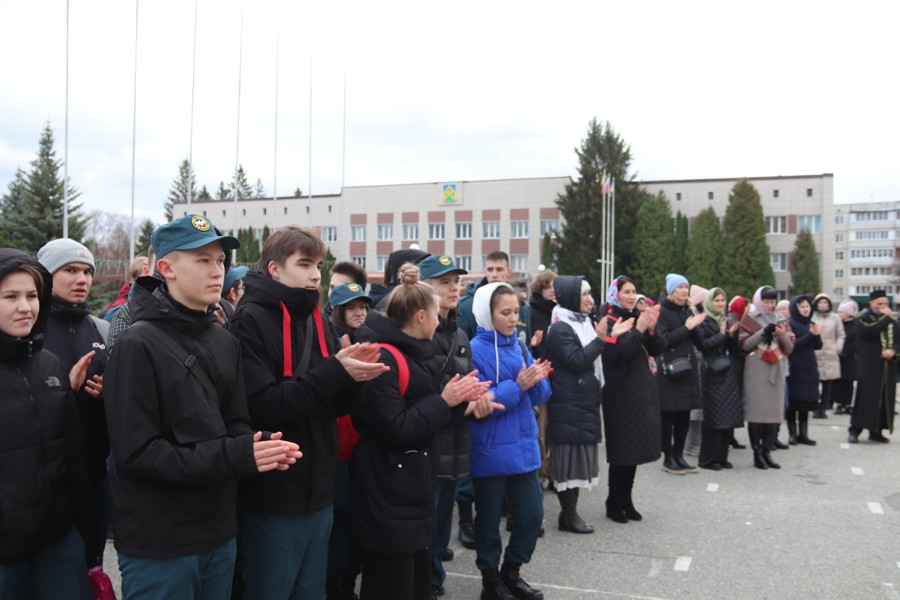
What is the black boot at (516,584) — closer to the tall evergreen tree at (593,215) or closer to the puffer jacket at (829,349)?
the puffer jacket at (829,349)

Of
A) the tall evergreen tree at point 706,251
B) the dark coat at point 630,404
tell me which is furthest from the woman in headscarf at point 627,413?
the tall evergreen tree at point 706,251

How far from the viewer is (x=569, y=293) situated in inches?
234

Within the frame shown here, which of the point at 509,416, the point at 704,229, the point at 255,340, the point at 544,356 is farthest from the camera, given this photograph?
the point at 704,229

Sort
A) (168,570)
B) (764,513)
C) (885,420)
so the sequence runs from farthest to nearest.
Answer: (885,420) → (764,513) → (168,570)

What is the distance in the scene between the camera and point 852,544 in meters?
5.61

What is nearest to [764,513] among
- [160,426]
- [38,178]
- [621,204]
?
[160,426]

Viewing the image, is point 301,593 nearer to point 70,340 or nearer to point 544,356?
point 70,340

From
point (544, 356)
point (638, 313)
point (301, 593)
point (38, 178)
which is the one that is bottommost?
point (301, 593)

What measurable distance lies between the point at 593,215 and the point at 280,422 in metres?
53.3

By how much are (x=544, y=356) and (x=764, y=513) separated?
2562mm

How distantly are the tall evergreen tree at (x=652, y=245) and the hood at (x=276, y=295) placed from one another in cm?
5306

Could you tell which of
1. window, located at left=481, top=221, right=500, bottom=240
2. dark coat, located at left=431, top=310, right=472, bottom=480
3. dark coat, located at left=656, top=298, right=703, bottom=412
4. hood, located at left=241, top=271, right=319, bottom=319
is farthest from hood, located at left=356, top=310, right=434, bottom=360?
window, located at left=481, top=221, right=500, bottom=240

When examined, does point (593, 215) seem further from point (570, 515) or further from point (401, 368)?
point (401, 368)

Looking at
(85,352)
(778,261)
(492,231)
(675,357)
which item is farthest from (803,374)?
(778,261)
